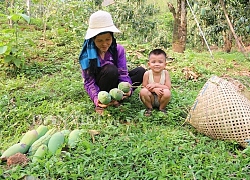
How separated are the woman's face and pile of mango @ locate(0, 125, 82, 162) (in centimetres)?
78

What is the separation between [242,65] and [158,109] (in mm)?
3059

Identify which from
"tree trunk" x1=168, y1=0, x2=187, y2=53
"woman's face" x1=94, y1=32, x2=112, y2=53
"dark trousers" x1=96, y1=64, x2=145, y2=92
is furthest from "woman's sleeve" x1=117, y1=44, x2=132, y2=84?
"tree trunk" x1=168, y1=0, x2=187, y2=53

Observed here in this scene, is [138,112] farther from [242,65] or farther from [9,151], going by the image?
[242,65]

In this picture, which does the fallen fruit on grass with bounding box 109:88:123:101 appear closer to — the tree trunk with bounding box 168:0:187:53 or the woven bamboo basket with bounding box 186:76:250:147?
the woven bamboo basket with bounding box 186:76:250:147

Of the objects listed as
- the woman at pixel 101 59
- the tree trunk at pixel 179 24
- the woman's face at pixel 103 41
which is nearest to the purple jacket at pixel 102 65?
the woman at pixel 101 59

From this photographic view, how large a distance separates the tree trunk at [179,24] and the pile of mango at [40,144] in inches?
177

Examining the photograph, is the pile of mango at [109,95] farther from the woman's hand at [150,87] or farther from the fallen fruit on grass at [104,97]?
the woman's hand at [150,87]

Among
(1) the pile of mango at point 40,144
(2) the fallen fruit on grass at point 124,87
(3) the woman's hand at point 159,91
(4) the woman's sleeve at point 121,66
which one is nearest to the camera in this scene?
(1) the pile of mango at point 40,144

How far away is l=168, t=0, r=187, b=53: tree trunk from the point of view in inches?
231

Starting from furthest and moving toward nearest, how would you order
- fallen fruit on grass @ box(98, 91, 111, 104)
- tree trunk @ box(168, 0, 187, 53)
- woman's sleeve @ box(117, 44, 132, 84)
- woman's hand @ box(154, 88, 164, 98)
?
tree trunk @ box(168, 0, 187, 53)
woman's sleeve @ box(117, 44, 132, 84)
woman's hand @ box(154, 88, 164, 98)
fallen fruit on grass @ box(98, 91, 111, 104)

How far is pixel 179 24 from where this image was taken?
6105 mm

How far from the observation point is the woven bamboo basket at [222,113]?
1982 mm

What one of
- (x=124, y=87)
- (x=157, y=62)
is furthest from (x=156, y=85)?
(x=124, y=87)

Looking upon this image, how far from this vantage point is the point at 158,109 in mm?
2627
